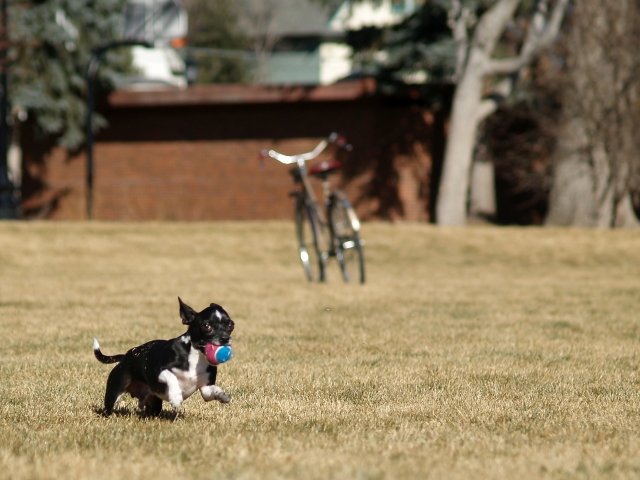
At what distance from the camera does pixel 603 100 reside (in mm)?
20594

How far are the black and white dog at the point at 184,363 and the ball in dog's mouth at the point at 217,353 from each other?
3cm

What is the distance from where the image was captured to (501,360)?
7.09 meters

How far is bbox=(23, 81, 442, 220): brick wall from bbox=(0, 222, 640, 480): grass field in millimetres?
7799

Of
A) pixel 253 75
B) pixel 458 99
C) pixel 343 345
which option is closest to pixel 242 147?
pixel 458 99

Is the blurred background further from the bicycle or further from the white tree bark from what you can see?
the bicycle

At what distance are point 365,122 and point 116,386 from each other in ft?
61.8

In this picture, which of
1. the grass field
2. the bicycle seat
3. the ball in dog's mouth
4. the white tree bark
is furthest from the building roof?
the ball in dog's mouth

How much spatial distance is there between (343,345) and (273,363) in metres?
1.06

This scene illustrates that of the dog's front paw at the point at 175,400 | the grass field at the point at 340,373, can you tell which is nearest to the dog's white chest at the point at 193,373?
the dog's front paw at the point at 175,400

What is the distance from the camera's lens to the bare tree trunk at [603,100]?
67.2 feet

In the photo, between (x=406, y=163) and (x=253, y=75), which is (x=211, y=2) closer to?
(x=253, y=75)

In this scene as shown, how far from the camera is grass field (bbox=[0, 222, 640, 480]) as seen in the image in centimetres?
409

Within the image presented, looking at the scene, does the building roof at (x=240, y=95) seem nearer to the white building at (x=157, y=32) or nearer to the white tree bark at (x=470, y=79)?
the white tree bark at (x=470, y=79)

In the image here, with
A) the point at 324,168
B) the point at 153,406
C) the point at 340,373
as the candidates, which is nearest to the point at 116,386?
the point at 153,406
